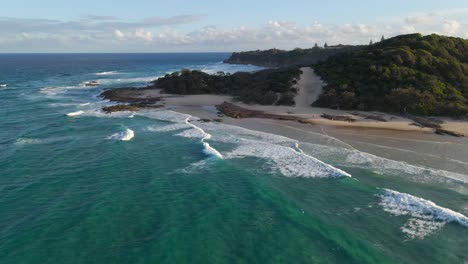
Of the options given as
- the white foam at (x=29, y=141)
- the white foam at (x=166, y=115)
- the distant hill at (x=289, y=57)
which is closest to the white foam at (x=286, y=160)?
the white foam at (x=166, y=115)

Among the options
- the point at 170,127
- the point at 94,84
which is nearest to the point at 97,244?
the point at 170,127

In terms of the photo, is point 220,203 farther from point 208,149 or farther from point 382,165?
point 382,165

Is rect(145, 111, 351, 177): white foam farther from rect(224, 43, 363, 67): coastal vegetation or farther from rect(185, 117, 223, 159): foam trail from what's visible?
rect(224, 43, 363, 67): coastal vegetation

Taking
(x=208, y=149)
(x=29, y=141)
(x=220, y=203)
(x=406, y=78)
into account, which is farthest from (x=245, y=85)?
(x=220, y=203)

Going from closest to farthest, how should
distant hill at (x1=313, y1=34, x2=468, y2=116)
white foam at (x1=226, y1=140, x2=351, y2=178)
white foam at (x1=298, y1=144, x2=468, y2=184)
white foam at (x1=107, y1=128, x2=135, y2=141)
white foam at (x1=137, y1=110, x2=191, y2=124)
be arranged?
white foam at (x1=298, y1=144, x2=468, y2=184), white foam at (x1=226, y1=140, x2=351, y2=178), white foam at (x1=107, y1=128, x2=135, y2=141), distant hill at (x1=313, y1=34, x2=468, y2=116), white foam at (x1=137, y1=110, x2=191, y2=124)

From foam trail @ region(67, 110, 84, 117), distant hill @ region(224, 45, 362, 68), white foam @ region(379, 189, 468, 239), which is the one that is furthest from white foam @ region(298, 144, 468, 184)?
distant hill @ region(224, 45, 362, 68)

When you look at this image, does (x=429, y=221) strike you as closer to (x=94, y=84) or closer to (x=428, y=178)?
(x=428, y=178)
